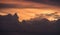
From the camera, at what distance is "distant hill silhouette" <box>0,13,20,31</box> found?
5.58 metres

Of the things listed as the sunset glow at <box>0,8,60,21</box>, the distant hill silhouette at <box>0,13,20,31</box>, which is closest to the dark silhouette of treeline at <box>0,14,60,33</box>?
the distant hill silhouette at <box>0,13,20,31</box>

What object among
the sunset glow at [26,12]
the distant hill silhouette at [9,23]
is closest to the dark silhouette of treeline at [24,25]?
the distant hill silhouette at [9,23]

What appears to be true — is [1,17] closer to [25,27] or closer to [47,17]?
[25,27]

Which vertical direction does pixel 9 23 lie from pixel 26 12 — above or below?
below

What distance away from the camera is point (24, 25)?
5.61 meters

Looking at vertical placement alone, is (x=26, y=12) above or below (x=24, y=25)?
above

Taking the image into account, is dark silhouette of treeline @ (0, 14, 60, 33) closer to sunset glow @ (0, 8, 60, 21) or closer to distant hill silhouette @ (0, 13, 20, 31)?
distant hill silhouette @ (0, 13, 20, 31)

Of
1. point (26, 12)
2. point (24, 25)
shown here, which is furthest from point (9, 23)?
point (26, 12)

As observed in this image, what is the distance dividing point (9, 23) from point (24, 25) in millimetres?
382

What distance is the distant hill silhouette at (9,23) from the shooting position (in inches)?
220

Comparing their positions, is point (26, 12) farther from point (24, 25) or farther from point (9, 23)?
point (9, 23)

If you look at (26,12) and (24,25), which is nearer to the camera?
(24,25)

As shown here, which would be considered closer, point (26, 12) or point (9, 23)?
point (9, 23)

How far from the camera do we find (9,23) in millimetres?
5594
